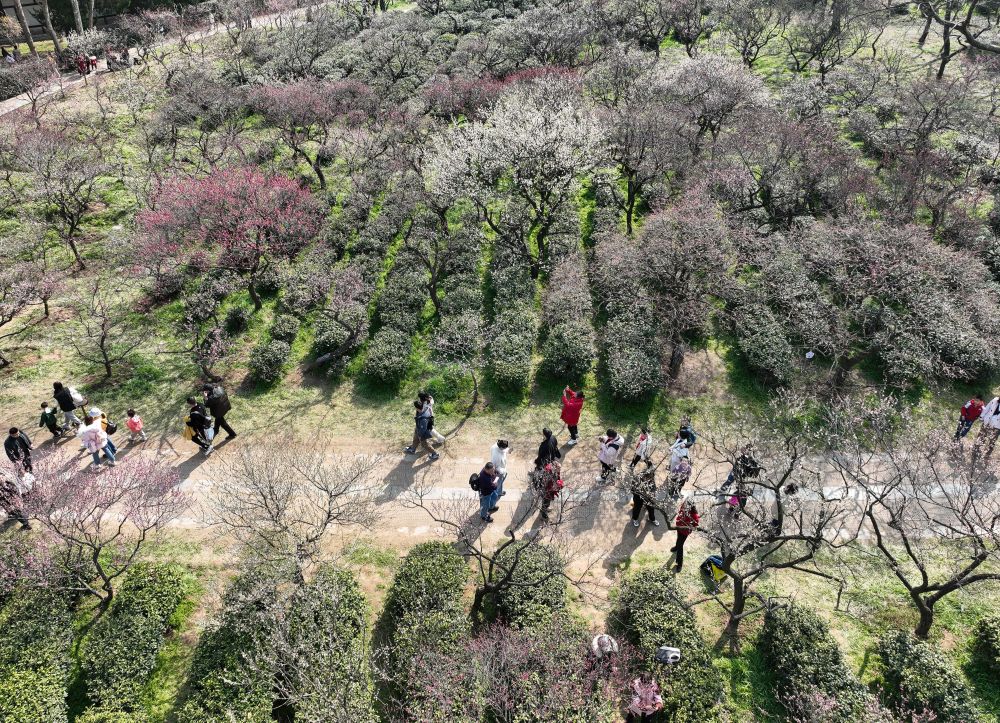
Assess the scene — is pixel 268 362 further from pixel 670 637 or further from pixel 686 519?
pixel 670 637

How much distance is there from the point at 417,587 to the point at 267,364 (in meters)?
10.3

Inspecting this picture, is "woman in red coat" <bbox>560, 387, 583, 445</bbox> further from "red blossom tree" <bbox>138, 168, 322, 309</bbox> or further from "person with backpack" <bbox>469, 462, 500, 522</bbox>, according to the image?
"red blossom tree" <bbox>138, 168, 322, 309</bbox>

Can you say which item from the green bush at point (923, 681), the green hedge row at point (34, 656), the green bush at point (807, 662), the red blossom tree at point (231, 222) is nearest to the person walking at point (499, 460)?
the green bush at point (807, 662)

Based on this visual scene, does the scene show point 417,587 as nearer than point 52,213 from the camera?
Yes

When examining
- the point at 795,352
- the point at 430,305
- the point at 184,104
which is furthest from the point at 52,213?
the point at 795,352

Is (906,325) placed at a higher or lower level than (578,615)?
higher

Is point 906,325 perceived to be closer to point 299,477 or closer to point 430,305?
point 430,305

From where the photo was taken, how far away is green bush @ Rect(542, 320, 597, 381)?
20.0 metres

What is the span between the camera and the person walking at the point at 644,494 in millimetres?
13820

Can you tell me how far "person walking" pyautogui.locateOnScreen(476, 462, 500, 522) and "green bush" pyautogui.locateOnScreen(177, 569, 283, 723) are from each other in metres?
4.93

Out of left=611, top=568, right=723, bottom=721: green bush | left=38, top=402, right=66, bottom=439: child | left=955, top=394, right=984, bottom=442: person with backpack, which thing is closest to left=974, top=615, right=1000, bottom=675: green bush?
left=611, top=568, right=723, bottom=721: green bush

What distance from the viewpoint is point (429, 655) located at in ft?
A: 38.5

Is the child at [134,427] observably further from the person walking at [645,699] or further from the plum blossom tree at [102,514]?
the person walking at [645,699]

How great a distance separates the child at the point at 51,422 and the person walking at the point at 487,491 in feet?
42.4
